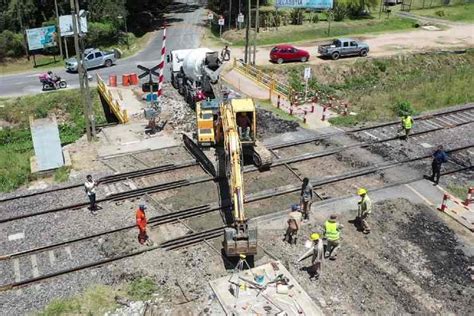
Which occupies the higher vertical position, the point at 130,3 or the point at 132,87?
the point at 130,3

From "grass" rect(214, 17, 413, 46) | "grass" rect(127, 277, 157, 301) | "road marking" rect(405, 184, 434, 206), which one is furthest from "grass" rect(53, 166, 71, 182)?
"grass" rect(214, 17, 413, 46)

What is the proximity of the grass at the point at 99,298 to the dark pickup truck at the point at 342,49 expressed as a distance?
30.3m

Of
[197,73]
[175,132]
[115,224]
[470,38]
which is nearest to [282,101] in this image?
[197,73]

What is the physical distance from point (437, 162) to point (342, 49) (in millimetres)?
22118

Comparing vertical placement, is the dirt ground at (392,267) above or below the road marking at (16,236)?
below

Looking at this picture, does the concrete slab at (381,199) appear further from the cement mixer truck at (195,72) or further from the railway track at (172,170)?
the cement mixer truck at (195,72)

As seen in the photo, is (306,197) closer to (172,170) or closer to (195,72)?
(172,170)

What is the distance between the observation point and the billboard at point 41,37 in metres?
42.9

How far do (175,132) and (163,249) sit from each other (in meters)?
11.3

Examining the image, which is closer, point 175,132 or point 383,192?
point 383,192

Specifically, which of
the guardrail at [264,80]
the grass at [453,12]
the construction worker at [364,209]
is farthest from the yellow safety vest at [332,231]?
the grass at [453,12]

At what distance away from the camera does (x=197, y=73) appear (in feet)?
93.0

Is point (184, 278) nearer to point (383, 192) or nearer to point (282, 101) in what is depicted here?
point (383, 192)

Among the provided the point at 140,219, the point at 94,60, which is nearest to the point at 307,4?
the point at 94,60
